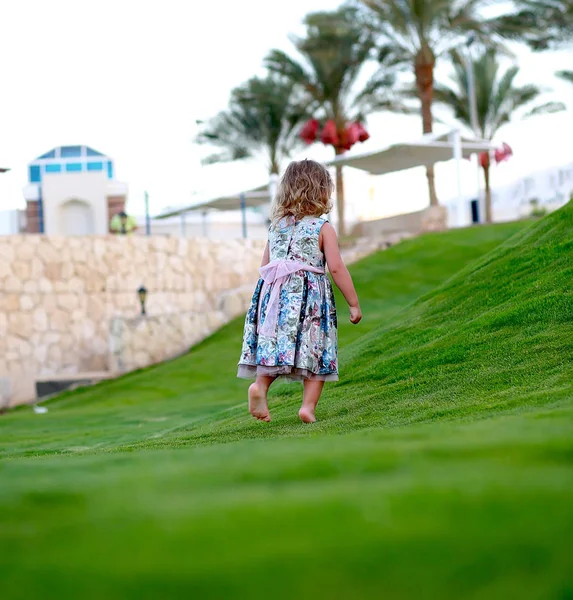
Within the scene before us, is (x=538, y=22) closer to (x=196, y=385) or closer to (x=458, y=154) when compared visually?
(x=458, y=154)

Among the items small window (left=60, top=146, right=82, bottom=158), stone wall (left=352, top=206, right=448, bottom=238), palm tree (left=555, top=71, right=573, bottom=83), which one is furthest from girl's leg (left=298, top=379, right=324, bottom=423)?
small window (left=60, top=146, right=82, bottom=158)

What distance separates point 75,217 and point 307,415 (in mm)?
19359

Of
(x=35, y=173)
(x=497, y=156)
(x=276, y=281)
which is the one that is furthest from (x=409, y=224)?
(x=276, y=281)

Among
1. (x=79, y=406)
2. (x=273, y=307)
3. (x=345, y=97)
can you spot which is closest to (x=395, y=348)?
(x=273, y=307)

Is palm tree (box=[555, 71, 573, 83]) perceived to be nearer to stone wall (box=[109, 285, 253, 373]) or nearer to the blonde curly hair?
stone wall (box=[109, 285, 253, 373])

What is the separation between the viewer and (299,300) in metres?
4.97

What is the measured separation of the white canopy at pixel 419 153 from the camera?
889 inches

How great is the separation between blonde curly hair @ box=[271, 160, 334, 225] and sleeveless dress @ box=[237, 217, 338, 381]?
5 centimetres

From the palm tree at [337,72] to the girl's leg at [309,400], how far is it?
20.3m

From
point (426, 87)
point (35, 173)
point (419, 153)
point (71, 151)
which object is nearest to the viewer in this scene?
point (419, 153)

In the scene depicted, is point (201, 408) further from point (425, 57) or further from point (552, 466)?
point (425, 57)

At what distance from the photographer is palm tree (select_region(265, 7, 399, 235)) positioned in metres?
24.4

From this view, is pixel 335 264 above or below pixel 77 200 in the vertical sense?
below

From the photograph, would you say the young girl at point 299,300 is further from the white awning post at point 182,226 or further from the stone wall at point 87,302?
the white awning post at point 182,226
